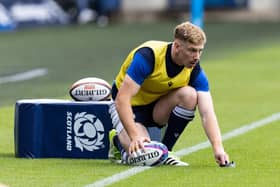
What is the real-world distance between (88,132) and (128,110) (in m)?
1.04

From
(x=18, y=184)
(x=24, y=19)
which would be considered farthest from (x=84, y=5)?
(x=18, y=184)

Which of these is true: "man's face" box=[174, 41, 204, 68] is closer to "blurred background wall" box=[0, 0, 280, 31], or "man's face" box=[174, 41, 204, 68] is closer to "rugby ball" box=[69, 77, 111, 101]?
"rugby ball" box=[69, 77, 111, 101]

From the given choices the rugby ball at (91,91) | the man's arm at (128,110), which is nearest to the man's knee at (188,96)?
the man's arm at (128,110)

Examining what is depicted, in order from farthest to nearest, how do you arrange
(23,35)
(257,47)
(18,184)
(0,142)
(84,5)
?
(84,5) < (23,35) < (257,47) < (0,142) < (18,184)

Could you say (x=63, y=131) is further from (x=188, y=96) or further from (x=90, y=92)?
(x=188, y=96)

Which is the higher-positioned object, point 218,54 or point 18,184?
point 18,184

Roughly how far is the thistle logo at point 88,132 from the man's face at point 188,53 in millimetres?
1220

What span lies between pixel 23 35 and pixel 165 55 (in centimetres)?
2153

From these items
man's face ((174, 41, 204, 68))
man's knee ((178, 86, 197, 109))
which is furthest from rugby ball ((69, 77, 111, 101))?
man's face ((174, 41, 204, 68))

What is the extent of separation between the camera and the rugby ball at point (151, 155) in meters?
10.2

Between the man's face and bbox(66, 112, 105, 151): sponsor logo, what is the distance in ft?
4.01

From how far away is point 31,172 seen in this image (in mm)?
10094

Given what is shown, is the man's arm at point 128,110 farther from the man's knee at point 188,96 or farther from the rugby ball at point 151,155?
the man's knee at point 188,96

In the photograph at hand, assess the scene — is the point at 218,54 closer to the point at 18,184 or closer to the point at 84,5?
the point at 84,5
